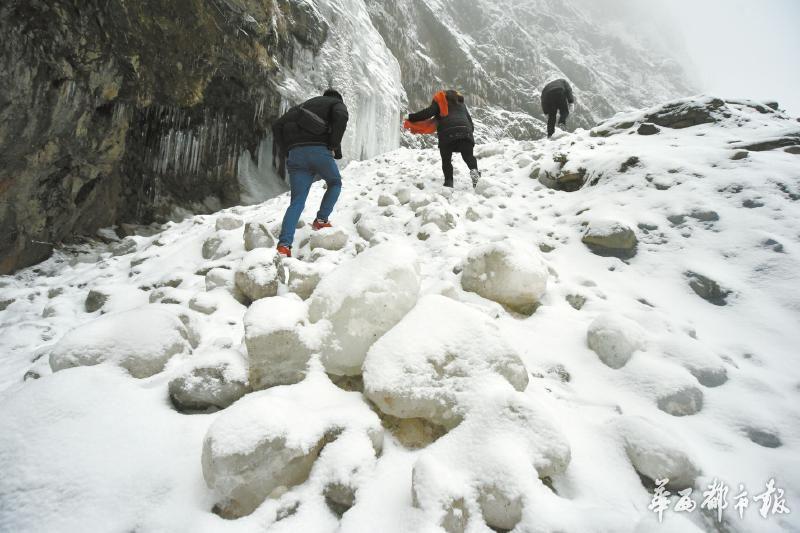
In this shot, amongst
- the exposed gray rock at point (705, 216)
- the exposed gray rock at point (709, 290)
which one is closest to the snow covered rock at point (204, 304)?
the exposed gray rock at point (709, 290)

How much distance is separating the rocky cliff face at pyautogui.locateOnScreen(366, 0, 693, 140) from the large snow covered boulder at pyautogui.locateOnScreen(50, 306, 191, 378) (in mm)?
19205

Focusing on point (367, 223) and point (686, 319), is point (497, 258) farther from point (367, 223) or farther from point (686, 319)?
point (367, 223)

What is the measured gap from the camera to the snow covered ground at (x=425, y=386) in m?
1.14

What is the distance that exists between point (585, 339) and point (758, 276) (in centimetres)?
156

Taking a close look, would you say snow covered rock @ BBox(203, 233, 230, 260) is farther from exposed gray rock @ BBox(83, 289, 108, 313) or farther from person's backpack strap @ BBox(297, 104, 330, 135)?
person's backpack strap @ BBox(297, 104, 330, 135)

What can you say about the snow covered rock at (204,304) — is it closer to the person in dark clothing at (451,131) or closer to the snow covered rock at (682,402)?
the snow covered rock at (682,402)

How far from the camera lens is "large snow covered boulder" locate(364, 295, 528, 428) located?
143 centimetres

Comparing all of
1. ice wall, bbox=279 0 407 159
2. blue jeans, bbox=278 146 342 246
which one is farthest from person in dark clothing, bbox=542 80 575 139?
blue jeans, bbox=278 146 342 246

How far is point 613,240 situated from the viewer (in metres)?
3.10

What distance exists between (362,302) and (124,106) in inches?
224

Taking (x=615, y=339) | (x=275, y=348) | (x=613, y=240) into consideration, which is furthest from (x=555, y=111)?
(x=275, y=348)

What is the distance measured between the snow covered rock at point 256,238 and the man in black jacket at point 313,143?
37 cm

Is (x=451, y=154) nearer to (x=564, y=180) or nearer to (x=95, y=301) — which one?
(x=564, y=180)

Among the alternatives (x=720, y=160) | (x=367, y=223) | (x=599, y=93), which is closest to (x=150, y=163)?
(x=367, y=223)
